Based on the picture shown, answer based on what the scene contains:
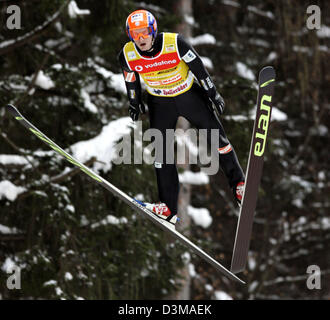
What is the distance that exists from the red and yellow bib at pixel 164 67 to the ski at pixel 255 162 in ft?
1.60

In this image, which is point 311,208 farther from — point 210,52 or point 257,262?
point 210,52

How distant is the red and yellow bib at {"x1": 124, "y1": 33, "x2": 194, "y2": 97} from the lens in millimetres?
4082

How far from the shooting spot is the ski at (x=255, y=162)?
435cm

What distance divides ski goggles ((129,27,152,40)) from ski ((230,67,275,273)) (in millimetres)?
828

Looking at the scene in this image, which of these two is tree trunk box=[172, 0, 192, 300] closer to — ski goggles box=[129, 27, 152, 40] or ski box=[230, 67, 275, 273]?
ski box=[230, 67, 275, 273]

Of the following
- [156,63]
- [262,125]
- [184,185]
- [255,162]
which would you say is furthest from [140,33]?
[184,185]

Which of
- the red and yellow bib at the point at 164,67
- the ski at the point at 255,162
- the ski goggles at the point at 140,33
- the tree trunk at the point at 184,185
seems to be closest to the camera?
the ski goggles at the point at 140,33

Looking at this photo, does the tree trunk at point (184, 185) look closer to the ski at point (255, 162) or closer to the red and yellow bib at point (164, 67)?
the ski at point (255, 162)

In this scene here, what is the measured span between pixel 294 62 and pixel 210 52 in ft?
4.59

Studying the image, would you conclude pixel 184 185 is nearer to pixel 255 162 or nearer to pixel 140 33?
pixel 255 162

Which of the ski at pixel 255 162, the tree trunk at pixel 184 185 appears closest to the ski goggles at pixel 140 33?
the ski at pixel 255 162

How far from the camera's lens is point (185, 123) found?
906 cm
